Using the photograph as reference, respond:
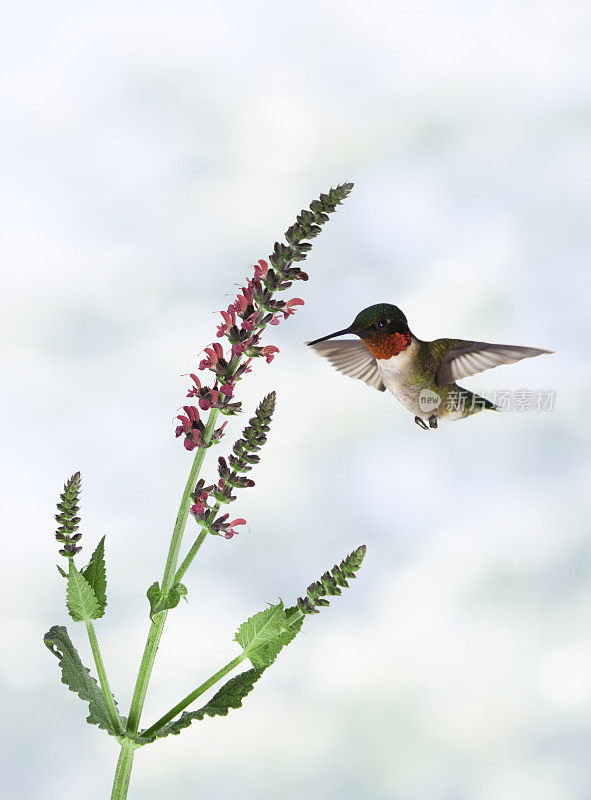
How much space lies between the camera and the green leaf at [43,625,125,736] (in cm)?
142

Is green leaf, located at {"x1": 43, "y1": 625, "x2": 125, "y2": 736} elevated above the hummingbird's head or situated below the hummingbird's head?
below

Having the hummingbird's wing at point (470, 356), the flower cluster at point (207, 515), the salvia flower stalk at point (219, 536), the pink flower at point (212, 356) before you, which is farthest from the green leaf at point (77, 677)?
the hummingbird's wing at point (470, 356)

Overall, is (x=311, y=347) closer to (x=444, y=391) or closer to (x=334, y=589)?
(x=444, y=391)

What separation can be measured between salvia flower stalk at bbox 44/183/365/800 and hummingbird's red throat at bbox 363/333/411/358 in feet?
0.92

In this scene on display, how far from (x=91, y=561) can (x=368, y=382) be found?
0.84 metres

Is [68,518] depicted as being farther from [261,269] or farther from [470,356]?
[470,356]

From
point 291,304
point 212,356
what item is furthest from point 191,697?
point 291,304

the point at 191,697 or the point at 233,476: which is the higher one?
the point at 233,476

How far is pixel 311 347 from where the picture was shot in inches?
71.1

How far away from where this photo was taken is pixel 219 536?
1473 millimetres

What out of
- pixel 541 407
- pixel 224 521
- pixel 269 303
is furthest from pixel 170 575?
pixel 541 407

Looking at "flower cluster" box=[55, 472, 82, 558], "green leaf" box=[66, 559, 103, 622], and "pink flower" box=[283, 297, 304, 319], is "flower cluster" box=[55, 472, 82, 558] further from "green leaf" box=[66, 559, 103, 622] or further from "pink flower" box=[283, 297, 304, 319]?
"pink flower" box=[283, 297, 304, 319]

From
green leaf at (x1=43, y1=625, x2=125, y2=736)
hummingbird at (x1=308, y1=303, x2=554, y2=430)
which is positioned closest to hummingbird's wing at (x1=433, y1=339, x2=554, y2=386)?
hummingbird at (x1=308, y1=303, x2=554, y2=430)

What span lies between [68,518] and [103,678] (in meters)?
0.33
